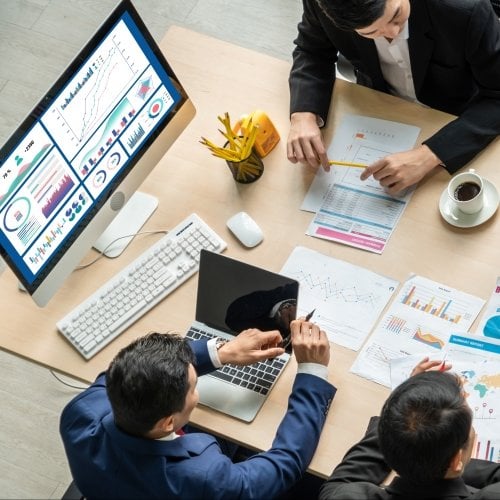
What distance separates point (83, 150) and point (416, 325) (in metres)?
0.84

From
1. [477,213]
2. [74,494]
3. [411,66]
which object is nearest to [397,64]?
[411,66]

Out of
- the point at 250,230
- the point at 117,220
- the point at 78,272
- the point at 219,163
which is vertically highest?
the point at 219,163

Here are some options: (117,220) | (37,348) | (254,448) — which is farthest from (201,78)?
(254,448)

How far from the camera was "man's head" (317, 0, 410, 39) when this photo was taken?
5.85 feet

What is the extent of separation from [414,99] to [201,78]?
586 mm

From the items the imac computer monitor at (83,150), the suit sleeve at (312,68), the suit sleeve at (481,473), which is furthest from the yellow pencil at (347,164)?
the suit sleeve at (481,473)

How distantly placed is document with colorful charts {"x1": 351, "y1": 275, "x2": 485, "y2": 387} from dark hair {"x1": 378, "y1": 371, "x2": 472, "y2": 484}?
0.25 m

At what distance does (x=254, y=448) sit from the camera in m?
1.76

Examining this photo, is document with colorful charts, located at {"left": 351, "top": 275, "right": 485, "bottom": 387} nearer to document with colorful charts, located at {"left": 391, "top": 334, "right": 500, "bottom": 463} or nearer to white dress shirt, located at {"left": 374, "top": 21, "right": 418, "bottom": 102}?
document with colorful charts, located at {"left": 391, "top": 334, "right": 500, "bottom": 463}

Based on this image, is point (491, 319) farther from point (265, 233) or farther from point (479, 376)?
point (265, 233)

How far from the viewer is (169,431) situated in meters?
1.64

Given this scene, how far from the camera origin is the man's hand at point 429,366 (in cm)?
173

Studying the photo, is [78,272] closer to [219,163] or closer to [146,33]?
[219,163]

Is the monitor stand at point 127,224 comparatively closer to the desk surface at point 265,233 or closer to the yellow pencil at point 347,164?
the desk surface at point 265,233
